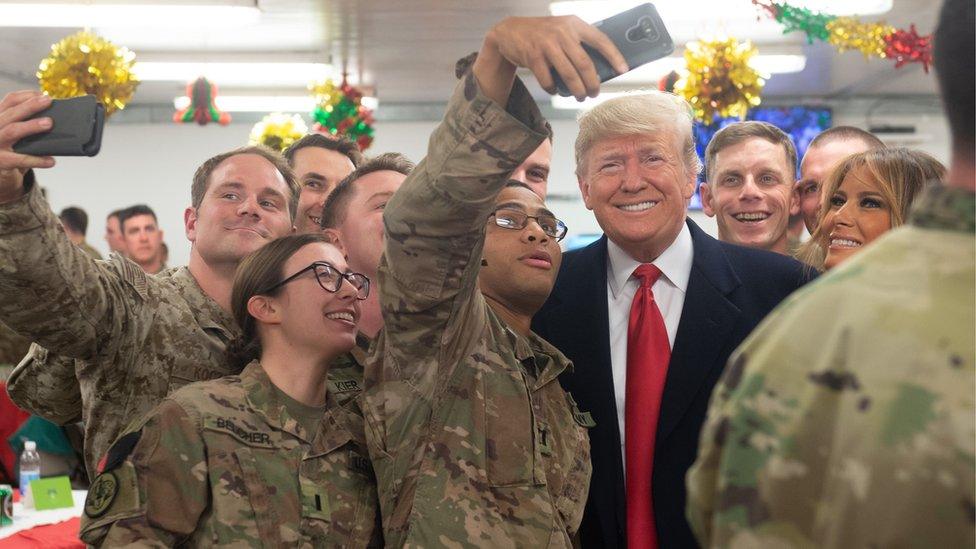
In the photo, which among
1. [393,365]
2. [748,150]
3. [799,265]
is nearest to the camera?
[393,365]

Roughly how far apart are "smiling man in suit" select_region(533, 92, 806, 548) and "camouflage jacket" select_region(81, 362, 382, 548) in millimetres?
553

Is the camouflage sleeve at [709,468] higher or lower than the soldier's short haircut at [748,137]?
lower

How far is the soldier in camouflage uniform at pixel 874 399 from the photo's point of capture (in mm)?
903

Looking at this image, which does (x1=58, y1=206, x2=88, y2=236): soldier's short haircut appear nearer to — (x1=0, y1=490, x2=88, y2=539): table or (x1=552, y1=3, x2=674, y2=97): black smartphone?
(x1=0, y1=490, x2=88, y2=539): table

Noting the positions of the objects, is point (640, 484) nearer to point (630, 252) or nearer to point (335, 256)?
point (630, 252)

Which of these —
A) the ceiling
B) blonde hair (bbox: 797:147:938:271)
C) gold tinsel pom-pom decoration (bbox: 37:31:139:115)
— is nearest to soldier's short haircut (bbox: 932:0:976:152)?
blonde hair (bbox: 797:147:938:271)

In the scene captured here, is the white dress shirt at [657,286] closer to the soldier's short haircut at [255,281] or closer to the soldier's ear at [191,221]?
the soldier's short haircut at [255,281]

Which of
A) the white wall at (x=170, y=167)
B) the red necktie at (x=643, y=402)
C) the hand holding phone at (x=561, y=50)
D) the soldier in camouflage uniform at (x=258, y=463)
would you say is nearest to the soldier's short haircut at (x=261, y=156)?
the soldier in camouflage uniform at (x=258, y=463)

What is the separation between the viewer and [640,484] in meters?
2.29

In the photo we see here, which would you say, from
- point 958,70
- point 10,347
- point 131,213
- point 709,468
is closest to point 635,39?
point 958,70

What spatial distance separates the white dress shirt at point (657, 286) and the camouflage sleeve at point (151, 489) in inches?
37.8

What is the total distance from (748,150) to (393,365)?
2.15 metres

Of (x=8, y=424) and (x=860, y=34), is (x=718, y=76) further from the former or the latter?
(x=8, y=424)

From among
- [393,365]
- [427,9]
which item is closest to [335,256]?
[393,365]
